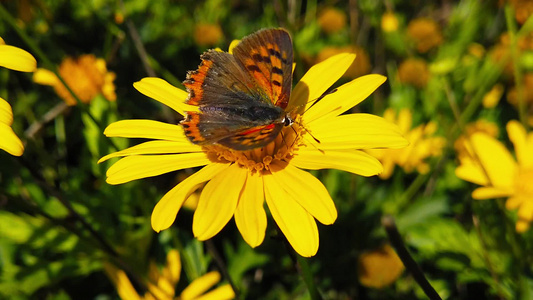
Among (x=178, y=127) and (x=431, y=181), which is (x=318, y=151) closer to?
(x=178, y=127)

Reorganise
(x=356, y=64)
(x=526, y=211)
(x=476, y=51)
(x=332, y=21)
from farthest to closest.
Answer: (x=332, y=21) → (x=476, y=51) → (x=356, y=64) → (x=526, y=211)

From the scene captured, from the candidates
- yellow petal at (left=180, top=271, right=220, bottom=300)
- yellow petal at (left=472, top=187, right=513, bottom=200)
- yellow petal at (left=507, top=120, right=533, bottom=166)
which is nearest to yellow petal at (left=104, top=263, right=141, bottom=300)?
yellow petal at (left=180, top=271, right=220, bottom=300)

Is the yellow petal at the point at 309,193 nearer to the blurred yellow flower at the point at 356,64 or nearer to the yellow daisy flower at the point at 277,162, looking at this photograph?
the yellow daisy flower at the point at 277,162

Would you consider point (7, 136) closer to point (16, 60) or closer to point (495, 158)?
point (16, 60)

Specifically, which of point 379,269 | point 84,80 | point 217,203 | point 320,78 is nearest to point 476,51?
point 379,269

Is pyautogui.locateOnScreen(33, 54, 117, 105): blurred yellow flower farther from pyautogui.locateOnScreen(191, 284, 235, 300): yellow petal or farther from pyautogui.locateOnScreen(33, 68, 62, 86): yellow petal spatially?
pyautogui.locateOnScreen(191, 284, 235, 300): yellow petal

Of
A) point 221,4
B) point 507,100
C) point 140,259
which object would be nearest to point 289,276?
point 140,259

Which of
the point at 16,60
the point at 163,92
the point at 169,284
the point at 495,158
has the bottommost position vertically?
the point at 495,158
